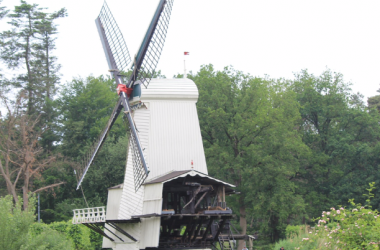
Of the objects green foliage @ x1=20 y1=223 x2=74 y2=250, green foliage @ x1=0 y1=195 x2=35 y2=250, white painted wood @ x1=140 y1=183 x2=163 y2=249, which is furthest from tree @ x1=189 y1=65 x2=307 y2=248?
green foliage @ x1=0 y1=195 x2=35 y2=250

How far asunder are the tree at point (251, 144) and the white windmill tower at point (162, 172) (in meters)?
9.58

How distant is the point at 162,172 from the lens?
843 inches

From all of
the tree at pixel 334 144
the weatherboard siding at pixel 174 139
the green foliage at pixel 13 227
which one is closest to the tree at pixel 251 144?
the tree at pixel 334 144

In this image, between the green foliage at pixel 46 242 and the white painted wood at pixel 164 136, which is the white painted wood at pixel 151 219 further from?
the green foliage at pixel 46 242

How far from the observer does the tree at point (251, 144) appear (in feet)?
105

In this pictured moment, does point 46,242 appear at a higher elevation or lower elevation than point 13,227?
lower

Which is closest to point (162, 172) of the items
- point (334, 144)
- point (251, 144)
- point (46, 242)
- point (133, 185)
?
point (133, 185)

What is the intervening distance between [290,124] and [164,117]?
576 inches

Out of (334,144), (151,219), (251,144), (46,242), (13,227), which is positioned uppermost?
(334,144)

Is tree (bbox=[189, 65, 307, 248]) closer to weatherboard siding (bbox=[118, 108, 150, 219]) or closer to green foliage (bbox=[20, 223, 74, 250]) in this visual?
weatherboard siding (bbox=[118, 108, 150, 219])

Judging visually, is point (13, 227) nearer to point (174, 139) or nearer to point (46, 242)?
point (46, 242)

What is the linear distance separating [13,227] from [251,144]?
1811cm

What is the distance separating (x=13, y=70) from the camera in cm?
4378

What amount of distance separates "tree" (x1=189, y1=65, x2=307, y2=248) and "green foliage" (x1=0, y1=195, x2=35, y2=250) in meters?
16.2
